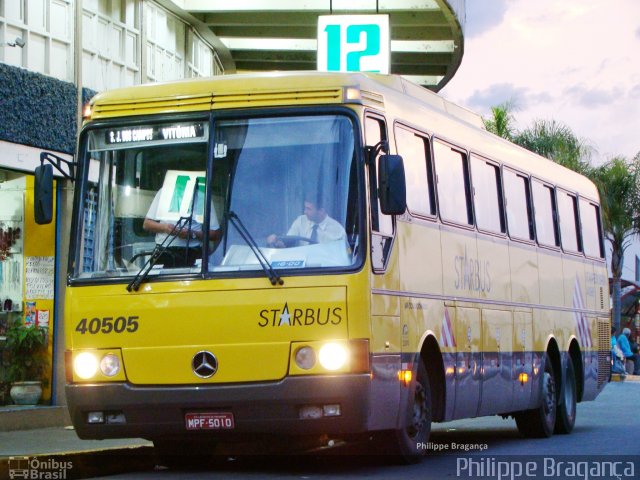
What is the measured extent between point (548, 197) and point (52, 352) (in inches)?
260

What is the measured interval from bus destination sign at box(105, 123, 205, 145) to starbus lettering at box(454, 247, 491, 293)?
10.9 ft

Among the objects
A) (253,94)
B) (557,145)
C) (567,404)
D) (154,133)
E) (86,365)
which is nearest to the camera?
(86,365)

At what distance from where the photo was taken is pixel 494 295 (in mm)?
15492

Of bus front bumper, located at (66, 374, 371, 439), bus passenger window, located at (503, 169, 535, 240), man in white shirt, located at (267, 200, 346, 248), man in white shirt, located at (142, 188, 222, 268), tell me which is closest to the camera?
bus front bumper, located at (66, 374, 371, 439)

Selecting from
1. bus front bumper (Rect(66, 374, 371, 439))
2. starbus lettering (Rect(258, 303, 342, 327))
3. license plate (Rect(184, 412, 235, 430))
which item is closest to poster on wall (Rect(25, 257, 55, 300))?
bus front bumper (Rect(66, 374, 371, 439))

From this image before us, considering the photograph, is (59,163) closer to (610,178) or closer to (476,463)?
(476,463)

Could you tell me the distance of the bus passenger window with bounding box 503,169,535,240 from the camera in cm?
1650

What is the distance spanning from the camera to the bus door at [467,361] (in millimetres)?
13938

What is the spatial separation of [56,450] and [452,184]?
14.9 feet

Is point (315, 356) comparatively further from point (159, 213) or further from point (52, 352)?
point (52, 352)

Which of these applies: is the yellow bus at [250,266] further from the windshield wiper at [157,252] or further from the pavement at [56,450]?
the pavement at [56,450]

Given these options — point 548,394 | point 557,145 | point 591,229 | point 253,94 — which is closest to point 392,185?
point 253,94

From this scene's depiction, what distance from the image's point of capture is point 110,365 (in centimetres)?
1173

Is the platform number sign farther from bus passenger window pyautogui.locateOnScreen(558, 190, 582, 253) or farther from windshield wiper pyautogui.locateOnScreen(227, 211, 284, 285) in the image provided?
windshield wiper pyautogui.locateOnScreen(227, 211, 284, 285)
